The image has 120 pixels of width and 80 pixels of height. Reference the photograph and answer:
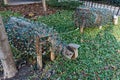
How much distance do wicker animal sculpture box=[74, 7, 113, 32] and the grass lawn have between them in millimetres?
207

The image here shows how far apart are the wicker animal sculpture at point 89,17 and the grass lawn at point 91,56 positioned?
0.21 meters

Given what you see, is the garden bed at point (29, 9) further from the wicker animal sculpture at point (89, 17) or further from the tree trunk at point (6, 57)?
the tree trunk at point (6, 57)

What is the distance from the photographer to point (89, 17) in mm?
5500

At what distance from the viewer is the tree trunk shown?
352 centimetres

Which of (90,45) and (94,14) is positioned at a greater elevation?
(94,14)

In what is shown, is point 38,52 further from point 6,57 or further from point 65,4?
point 65,4

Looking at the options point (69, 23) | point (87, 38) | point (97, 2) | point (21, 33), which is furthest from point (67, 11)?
point (21, 33)

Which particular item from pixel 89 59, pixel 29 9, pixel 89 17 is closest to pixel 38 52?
pixel 89 59

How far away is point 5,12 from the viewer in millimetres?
7434

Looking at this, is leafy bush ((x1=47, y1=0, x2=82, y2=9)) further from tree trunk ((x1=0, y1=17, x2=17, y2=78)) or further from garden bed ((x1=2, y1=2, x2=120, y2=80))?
tree trunk ((x1=0, y1=17, x2=17, y2=78))

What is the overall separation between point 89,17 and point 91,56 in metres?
1.37

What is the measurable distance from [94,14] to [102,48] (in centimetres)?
114

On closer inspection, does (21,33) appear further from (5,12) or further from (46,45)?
(5,12)

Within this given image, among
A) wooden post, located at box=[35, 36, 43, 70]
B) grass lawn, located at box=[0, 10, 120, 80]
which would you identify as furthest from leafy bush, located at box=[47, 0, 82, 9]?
wooden post, located at box=[35, 36, 43, 70]
